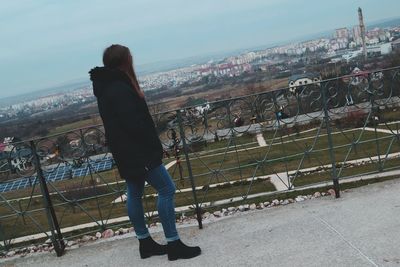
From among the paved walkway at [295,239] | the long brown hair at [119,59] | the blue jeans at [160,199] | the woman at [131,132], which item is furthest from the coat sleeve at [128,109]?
the paved walkway at [295,239]

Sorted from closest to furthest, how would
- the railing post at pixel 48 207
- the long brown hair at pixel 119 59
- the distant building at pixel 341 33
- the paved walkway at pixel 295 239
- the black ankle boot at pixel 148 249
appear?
the paved walkway at pixel 295 239 → the long brown hair at pixel 119 59 → the black ankle boot at pixel 148 249 → the railing post at pixel 48 207 → the distant building at pixel 341 33

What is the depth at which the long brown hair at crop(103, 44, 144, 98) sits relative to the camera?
381cm

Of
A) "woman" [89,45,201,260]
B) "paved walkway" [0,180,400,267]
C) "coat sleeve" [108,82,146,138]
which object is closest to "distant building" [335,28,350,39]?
"paved walkway" [0,180,400,267]

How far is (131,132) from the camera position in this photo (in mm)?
3752

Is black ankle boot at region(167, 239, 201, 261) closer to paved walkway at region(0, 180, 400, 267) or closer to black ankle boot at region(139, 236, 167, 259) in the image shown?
paved walkway at region(0, 180, 400, 267)

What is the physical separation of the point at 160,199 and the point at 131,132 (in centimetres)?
61

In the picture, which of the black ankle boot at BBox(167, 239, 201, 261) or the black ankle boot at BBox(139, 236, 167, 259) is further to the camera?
the black ankle boot at BBox(139, 236, 167, 259)

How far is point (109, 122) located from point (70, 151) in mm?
2071

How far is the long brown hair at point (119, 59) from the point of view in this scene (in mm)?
3812

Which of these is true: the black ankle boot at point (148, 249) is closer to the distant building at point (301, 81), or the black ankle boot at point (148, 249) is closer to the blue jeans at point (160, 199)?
the blue jeans at point (160, 199)

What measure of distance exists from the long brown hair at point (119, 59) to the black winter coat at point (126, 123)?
0.04 meters

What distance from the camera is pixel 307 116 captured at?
20.1 feet

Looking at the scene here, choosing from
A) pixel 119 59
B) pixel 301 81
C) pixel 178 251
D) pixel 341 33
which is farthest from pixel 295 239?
pixel 341 33

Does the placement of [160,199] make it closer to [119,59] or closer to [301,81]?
[119,59]
